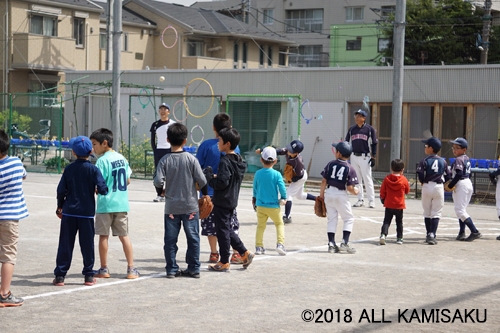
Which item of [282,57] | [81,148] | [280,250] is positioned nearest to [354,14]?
[282,57]

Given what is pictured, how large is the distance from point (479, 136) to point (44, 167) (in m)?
14.3

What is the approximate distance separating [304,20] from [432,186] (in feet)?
164

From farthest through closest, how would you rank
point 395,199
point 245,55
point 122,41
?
1. point 245,55
2. point 122,41
3. point 395,199

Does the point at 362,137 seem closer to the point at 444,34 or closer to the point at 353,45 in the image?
the point at 444,34

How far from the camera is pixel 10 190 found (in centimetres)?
730

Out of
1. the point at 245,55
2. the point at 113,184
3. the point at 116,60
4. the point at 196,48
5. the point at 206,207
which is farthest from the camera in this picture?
the point at 245,55

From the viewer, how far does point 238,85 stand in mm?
28391

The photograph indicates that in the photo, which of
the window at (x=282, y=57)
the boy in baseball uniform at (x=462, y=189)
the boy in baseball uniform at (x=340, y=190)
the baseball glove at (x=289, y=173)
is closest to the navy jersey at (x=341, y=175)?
the boy in baseball uniform at (x=340, y=190)

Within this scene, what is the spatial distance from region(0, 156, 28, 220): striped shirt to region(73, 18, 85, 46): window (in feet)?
123

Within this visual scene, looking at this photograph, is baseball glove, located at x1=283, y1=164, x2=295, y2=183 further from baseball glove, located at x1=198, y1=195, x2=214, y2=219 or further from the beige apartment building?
the beige apartment building

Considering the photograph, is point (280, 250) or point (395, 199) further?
point (395, 199)

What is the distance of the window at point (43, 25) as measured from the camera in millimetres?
41312

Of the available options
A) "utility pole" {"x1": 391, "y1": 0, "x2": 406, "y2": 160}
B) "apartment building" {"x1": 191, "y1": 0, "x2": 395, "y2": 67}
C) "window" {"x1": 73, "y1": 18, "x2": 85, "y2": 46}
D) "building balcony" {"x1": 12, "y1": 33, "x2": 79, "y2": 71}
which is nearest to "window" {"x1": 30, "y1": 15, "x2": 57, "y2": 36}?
"building balcony" {"x1": 12, "y1": 33, "x2": 79, "y2": 71}

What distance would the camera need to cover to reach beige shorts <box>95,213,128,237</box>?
27.7 feet
